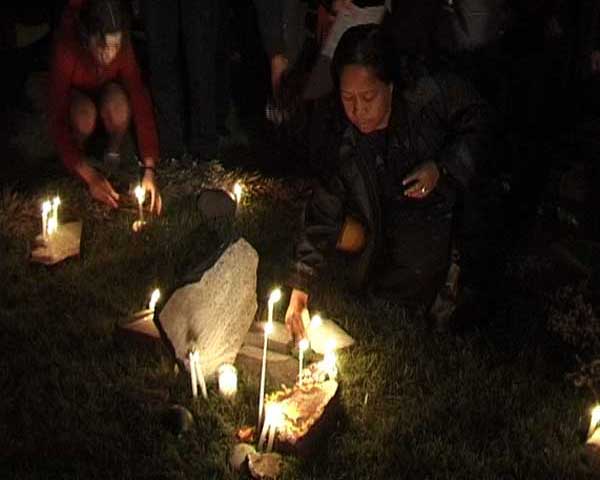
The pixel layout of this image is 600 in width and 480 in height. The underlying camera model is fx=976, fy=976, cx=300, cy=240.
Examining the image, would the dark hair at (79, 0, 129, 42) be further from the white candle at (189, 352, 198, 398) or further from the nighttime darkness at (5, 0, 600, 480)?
the white candle at (189, 352, 198, 398)

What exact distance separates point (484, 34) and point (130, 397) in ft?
11.3

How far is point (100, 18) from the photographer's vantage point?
6195 mm

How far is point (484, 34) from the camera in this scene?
6387 millimetres

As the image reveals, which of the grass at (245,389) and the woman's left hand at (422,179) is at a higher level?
the woman's left hand at (422,179)

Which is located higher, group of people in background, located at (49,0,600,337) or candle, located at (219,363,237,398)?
group of people in background, located at (49,0,600,337)

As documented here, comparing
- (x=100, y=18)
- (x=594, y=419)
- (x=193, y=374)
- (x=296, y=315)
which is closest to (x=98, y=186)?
(x=100, y=18)

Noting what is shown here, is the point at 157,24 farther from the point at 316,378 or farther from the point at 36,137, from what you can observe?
the point at 316,378

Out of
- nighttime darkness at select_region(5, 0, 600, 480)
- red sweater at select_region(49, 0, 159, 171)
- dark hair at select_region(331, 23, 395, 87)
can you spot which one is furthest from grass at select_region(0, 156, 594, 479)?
dark hair at select_region(331, 23, 395, 87)

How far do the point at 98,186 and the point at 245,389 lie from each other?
2204 mm

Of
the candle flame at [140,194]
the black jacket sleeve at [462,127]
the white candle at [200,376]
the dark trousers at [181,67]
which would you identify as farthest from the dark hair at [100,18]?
the white candle at [200,376]

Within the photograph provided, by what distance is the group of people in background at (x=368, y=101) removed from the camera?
197 inches

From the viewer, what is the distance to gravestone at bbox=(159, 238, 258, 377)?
440 centimetres

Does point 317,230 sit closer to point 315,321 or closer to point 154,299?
point 315,321

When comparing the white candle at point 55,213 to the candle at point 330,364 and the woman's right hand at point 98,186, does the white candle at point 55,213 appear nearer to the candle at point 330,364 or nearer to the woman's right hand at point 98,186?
the woman's right hand at point 98,186
